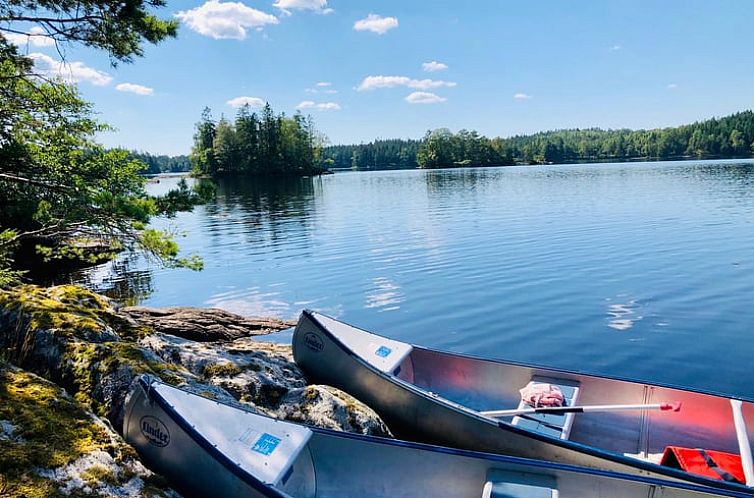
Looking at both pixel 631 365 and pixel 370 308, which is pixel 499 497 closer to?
pixel 631 365

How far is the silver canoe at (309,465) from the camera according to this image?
5.06m

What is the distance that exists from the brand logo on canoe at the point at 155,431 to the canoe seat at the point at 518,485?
344cm

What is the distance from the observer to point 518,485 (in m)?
5.53

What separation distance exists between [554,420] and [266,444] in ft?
16.0

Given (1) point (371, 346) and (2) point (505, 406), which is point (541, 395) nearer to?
(2) point (505, 406)

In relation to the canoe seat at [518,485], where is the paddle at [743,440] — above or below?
below

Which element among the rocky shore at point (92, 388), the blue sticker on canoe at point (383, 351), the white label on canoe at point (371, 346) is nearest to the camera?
the rocky shore at point (92, 388)

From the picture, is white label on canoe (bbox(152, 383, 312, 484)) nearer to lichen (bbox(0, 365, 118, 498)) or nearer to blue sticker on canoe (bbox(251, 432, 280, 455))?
blue sticker on canoe (bbox(251, 432, 280, 455))

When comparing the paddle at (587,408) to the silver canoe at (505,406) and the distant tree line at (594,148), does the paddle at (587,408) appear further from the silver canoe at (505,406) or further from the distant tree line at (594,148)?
the distant tree line at (594,148)

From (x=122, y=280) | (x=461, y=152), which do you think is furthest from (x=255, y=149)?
(x=122, y=280)

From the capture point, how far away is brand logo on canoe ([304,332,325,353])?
Result: 9.38 meters

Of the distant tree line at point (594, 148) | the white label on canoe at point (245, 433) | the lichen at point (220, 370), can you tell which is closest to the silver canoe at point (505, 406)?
the lichen at point (220, 370)

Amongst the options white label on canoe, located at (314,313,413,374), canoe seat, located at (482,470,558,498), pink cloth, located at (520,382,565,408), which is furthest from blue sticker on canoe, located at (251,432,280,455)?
pink cloth, located at (520,382,565,408)

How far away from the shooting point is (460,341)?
13.7m
